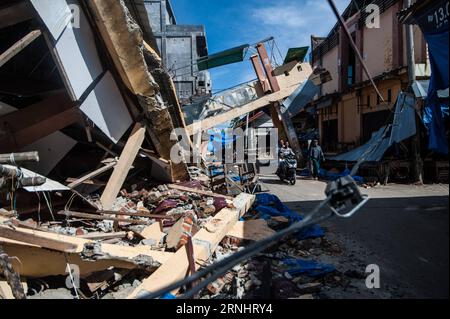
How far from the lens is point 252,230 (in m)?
4.98

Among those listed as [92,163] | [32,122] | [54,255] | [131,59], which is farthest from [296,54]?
[54,255]

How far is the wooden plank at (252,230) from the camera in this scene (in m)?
4.71

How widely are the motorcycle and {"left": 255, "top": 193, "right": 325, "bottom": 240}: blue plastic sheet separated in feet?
14.0

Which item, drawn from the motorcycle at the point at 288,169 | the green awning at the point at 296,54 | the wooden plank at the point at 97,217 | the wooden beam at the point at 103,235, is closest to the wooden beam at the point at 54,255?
the wooden beam at the point at 103,235

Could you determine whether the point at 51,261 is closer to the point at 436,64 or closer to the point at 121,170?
the point at 121,170

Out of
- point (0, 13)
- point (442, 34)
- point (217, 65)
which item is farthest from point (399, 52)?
point (0, 13)

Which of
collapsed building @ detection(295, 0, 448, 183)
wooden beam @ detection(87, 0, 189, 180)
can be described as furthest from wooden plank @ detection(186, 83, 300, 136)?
wooden beam @ detection(87, 0, 189, 180)

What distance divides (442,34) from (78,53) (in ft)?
16.4

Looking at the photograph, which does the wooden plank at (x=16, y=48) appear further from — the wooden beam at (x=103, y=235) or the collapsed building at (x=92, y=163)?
the wooden beam at (x=103, y=235)

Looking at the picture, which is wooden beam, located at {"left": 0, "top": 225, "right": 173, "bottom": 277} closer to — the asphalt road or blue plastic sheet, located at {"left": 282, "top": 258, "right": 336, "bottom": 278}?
blue plastic sheet, located at {"left": 282, "top": 258, "right": 336, "bottom": 278}

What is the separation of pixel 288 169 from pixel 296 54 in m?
5.30

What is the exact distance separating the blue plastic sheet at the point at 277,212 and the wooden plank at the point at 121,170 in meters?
2.72
